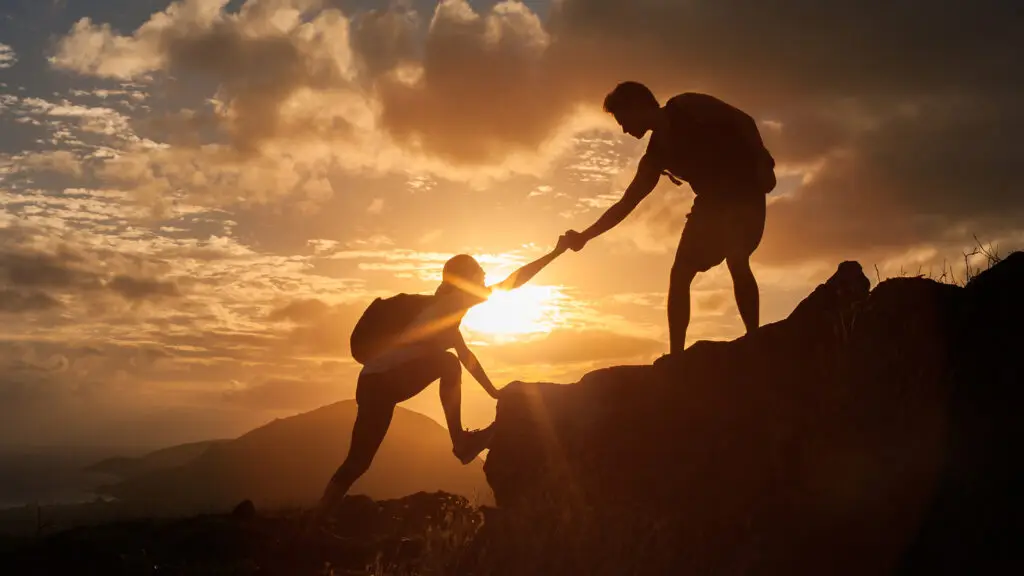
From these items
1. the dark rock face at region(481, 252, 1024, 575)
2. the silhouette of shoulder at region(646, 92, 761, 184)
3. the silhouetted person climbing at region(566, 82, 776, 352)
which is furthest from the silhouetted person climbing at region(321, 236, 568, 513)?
the silhouette of shoulder at region(646, 92, 761, 184)

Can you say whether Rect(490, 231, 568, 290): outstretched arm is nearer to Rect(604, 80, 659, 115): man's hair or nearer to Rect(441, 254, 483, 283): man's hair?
Rect(441, 254, 483, 283): man's hair

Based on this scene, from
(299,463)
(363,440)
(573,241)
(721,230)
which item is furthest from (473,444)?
(299,463)

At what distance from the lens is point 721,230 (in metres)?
6.74

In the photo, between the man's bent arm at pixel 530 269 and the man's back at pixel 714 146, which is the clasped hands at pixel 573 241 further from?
the man's back at pixel 714 146

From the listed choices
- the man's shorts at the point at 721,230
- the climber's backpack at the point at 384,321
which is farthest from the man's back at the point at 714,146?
the climber's backpack at the point at 384,321

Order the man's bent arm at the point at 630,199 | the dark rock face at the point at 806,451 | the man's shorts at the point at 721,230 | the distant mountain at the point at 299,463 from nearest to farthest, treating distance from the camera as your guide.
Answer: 1. the dark rock face at the point at 806,451
2. the man's shorts at the point at 721,230
3. the man's bent arm at the point at 630,199
4. the distant mountain at the point at 299,463

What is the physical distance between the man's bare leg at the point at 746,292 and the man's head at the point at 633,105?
1327 mm

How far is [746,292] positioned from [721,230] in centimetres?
54

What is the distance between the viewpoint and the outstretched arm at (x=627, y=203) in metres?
7.28

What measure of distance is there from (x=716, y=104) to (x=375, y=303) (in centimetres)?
353

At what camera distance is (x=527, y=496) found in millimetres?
6223

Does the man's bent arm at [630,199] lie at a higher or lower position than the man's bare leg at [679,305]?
higher

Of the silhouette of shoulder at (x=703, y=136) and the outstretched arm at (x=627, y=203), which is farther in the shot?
the outstretched arm at (x=627, y=203)

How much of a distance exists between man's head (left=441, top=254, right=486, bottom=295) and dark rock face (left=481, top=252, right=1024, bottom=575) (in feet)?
4.94
